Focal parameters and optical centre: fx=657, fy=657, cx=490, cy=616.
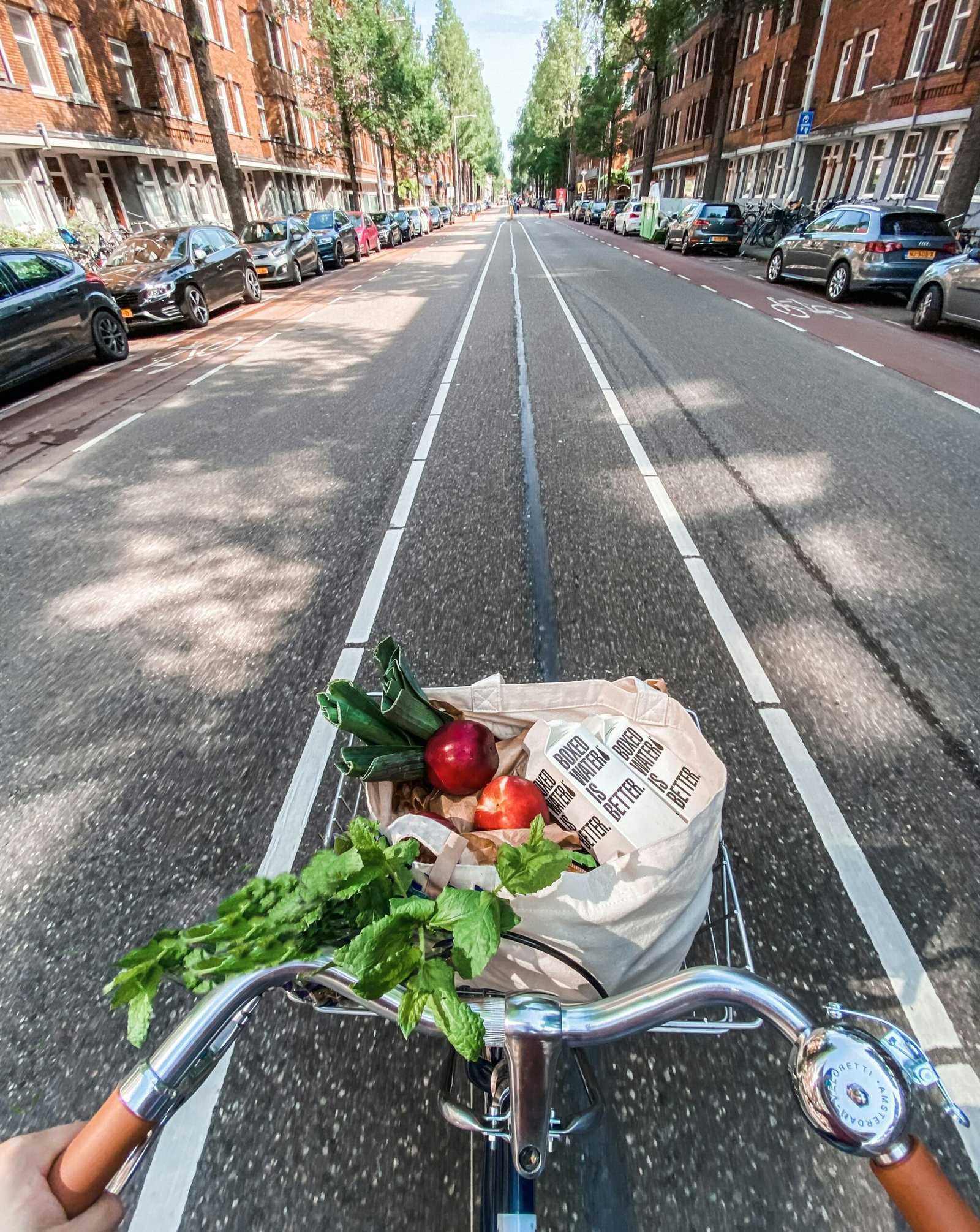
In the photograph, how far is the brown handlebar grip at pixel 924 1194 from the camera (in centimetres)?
64

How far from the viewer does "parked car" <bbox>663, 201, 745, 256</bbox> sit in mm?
22688

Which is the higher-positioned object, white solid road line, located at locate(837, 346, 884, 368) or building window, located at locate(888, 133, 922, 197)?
building window, located at locate(888, 133, 922, 197)

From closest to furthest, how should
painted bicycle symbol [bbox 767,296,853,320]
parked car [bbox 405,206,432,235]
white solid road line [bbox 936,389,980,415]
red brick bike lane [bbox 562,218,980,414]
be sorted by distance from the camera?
1. white solid road line [bbox 936,389,980,415]
2. red brick bike lane [bbox 562,218,980,414]
3. painted bicycle symbol [bbox 767,296,853,320]
4. parked car [bbox 405,206,432,235]

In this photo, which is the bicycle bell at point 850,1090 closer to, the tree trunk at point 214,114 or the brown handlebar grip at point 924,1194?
the brown handlebar grip at point 924,1194

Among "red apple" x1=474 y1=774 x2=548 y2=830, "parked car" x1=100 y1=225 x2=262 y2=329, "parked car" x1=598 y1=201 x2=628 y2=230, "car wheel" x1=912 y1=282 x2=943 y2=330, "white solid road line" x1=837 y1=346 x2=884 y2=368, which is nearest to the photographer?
"red apple" x1=474 y1=774 x2=548 y2=830

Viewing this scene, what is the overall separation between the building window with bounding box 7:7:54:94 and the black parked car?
1584cm

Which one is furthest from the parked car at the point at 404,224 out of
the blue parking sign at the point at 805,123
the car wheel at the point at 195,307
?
the car wheel at the point at 195,307

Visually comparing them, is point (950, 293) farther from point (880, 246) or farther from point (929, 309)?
point (880, 246)

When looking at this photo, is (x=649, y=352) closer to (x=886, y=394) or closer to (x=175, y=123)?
(x=886, y=394)

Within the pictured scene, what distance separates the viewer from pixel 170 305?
12.3 metres

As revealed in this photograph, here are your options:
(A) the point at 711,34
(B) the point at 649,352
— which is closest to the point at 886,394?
(B) the point at 649,352

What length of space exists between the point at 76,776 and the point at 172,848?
0.71m

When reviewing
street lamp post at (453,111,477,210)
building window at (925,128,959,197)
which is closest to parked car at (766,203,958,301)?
building window at (925,128,959,197)

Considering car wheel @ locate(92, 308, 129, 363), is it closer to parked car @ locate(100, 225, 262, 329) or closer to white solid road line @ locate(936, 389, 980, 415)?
parked car @ locate(100, 225, 262, 329)
